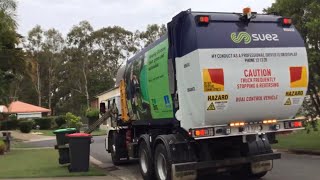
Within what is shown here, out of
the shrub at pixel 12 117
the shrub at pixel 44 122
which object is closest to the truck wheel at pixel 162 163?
the shrub at pixel 12 117

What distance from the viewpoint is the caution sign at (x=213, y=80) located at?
9609 millimetres

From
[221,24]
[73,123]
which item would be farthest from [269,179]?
[73,123]

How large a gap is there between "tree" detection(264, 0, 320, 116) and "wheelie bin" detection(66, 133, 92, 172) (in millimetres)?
8951

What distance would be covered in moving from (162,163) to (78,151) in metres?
3.80

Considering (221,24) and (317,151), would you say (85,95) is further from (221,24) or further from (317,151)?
(221,24)

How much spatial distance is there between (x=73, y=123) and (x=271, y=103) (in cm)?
3371

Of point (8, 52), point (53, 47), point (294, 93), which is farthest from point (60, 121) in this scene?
point (294, 93)

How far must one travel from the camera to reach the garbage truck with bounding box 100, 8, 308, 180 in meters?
9.81

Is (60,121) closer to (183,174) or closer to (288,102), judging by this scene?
(183,174)

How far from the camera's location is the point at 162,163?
11.1 metres

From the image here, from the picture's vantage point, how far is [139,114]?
13906 millimetres

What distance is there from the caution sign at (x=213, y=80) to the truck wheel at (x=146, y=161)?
306 centimetres

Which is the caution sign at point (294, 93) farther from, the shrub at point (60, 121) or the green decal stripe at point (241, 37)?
the shrub at point (60, 121)

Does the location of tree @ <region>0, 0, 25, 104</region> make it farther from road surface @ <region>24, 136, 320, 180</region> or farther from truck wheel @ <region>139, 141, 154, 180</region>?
truck wheel @ <region>139, 141, 154, 180</region>
